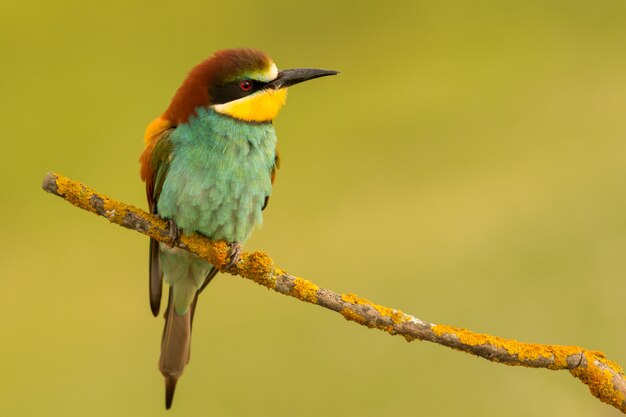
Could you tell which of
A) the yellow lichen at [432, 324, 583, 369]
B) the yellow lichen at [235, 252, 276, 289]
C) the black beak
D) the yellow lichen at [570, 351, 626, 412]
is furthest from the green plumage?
the yellow lichen at [570, 351, 626, 412]

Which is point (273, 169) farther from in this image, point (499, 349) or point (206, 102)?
point (499, 349)

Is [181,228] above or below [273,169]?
below

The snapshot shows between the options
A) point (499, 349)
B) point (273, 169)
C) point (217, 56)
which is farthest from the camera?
point (273, 169)

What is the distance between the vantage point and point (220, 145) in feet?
6.85

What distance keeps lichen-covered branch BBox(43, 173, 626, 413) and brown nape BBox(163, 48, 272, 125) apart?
0.37m

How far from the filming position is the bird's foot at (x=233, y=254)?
2.05 meters

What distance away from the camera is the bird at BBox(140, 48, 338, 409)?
6.80 ft

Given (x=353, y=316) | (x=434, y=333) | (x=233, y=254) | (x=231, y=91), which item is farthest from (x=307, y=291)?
(x=231, y=91)

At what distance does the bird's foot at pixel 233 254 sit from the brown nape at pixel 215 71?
1.09 feet

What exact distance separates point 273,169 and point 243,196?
Answer: 0.14 meters

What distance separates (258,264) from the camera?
1866mm

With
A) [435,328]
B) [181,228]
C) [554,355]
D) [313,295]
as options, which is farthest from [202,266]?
[554,355]

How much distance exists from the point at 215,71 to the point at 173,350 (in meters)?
0.83

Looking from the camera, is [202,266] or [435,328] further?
[202,266]
